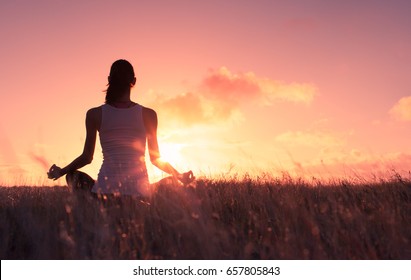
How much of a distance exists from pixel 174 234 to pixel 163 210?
0.78 m

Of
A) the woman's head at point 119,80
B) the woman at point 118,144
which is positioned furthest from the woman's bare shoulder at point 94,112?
the woman's head at point 119,80

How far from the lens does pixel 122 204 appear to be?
495 centimetres

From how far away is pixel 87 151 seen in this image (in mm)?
5293

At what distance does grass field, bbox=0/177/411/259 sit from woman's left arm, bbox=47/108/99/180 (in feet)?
1.00

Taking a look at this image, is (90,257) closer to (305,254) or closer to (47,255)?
(47,255)

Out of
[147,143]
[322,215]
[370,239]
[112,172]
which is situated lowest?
[370,239]

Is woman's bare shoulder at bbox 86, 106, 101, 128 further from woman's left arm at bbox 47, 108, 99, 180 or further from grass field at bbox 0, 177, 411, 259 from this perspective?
grass field at bbox 0, 177, 411, 259

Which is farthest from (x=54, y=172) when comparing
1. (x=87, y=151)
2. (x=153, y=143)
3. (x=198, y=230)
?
(x=198, y=230)

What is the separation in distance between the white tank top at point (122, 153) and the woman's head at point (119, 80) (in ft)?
0.47

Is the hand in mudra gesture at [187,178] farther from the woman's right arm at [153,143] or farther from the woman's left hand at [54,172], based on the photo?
the woman's left hand at [54,172]

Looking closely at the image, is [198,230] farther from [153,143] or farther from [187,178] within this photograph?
[153,143]

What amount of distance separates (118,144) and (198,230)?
158cm

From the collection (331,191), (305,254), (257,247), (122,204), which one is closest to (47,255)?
(122,204)
